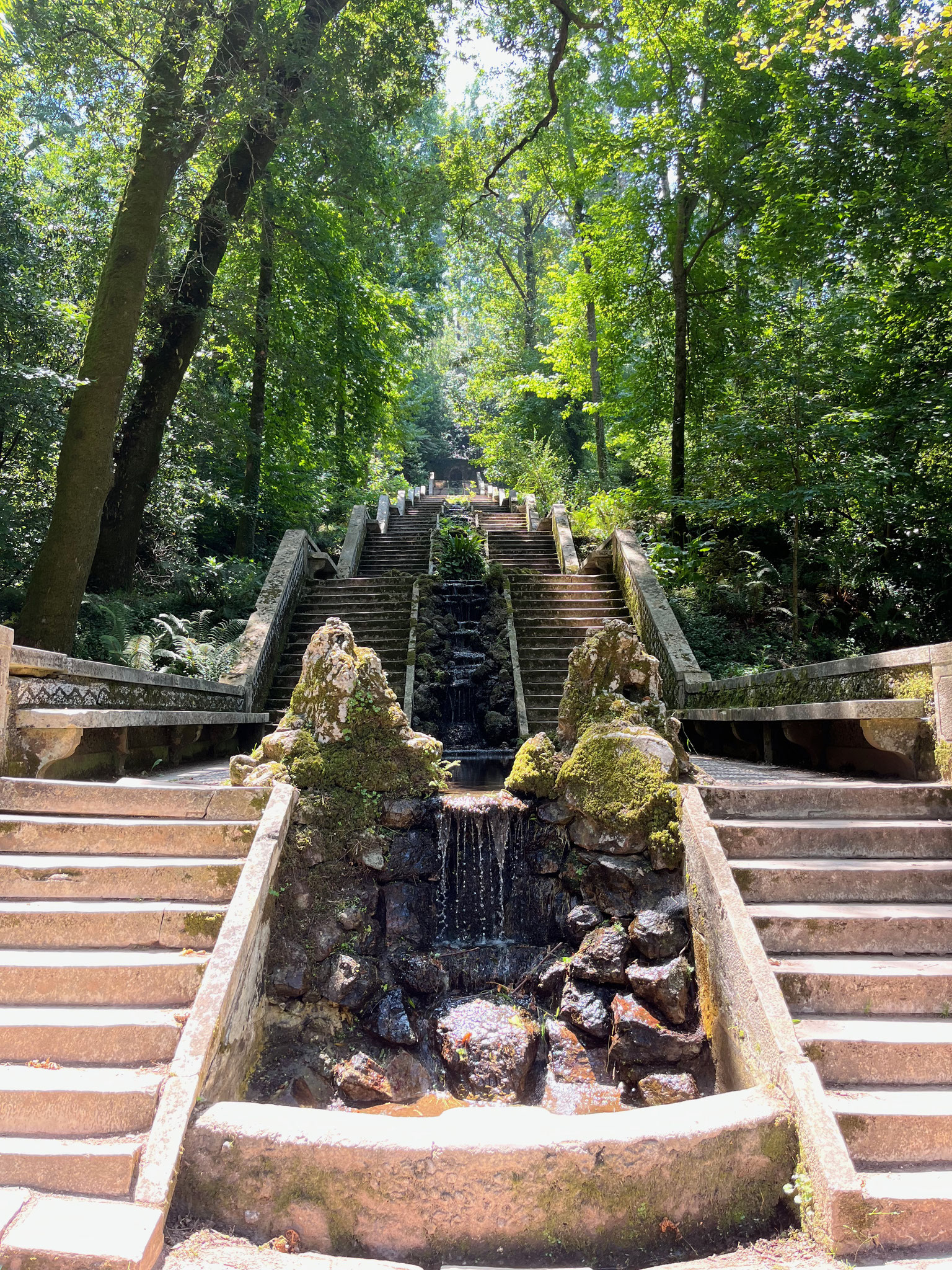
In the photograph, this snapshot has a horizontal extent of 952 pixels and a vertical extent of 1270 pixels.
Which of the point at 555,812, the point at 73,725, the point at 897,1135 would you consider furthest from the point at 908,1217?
the point at 73,725

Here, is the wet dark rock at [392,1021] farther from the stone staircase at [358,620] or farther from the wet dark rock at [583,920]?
the stone staircase at [358,620]

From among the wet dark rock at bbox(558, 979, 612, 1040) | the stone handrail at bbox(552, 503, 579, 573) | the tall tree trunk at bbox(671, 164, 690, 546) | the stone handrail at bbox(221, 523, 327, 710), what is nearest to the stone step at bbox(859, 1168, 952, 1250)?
the wet dark rock at bbox(558, 979, 612, 1040)

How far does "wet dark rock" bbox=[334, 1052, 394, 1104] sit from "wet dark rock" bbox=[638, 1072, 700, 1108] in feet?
4.89

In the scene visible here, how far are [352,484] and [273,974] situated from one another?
16.4 metres

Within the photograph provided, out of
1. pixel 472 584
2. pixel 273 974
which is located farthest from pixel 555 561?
pixel 273 974

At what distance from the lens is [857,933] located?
4.11m

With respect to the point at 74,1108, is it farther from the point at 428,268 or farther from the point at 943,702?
the point at 428,268

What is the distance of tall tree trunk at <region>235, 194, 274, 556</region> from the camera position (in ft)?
44.8

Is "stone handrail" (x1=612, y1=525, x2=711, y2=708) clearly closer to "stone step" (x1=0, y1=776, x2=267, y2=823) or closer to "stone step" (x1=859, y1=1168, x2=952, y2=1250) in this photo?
"stone step" (x1=0, y1=776, x2=267, y2=823)

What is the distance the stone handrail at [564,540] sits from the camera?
46.3ft

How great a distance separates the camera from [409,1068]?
458 cm

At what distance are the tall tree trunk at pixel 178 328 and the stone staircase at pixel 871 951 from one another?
8820 mm

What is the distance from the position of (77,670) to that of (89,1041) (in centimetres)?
280

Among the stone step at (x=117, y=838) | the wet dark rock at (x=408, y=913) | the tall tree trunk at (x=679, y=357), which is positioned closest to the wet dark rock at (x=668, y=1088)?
the wet dark rock at (x=408, y=913)
